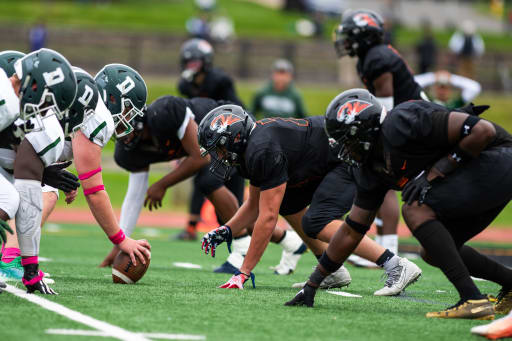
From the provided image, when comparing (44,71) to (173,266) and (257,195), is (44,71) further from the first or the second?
(173,266)

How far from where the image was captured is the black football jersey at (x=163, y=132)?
6.89 m

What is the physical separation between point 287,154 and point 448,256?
5.49 feet

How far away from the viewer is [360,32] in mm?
7613

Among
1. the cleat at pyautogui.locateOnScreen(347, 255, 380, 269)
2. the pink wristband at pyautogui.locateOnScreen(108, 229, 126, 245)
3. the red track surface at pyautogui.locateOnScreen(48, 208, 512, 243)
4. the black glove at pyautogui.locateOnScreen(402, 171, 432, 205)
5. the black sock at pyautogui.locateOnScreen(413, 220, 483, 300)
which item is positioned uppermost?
the black glove at pyautogui.locateOnScreen(402, 171, 432, 205)

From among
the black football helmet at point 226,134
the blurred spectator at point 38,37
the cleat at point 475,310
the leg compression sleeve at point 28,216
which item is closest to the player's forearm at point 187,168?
the black football helmet at point 226,134

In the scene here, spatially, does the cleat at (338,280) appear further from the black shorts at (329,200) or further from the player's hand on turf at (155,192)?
the player's hand on turf at (155,192)

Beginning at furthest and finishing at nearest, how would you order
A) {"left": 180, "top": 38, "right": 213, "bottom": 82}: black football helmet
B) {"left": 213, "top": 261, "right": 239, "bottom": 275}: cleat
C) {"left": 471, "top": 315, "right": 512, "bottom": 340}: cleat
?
{"left": 180, "top": 38, "right": 213, "bottom": 82}: black football helmet < {"left": 213, "top": 261, "right": 239, "bottom": 275}: cleat < {"left": 471, "top": 315, "right": 512, "bottom": 340}: cleat

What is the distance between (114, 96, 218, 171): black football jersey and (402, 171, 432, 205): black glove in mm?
2631

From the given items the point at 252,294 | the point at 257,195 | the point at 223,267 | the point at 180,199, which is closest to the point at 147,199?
the point at 223,267

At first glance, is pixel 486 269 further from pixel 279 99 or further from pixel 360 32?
pixel 279 99

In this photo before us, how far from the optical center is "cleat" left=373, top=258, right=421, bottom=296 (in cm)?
588

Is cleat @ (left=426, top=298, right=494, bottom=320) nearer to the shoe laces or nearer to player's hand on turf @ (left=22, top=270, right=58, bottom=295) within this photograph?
the shoe laces

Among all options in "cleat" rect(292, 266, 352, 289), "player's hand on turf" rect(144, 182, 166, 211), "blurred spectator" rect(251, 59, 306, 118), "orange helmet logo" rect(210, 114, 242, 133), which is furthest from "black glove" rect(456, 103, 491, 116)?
"blurred spectator" rect(251, 59, 306, 118)

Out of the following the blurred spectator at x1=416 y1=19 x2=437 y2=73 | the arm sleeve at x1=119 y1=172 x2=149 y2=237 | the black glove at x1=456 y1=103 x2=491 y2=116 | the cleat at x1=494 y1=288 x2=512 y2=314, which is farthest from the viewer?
the blurred spectator at x1=416 y1=19 x2=437 y2=73
